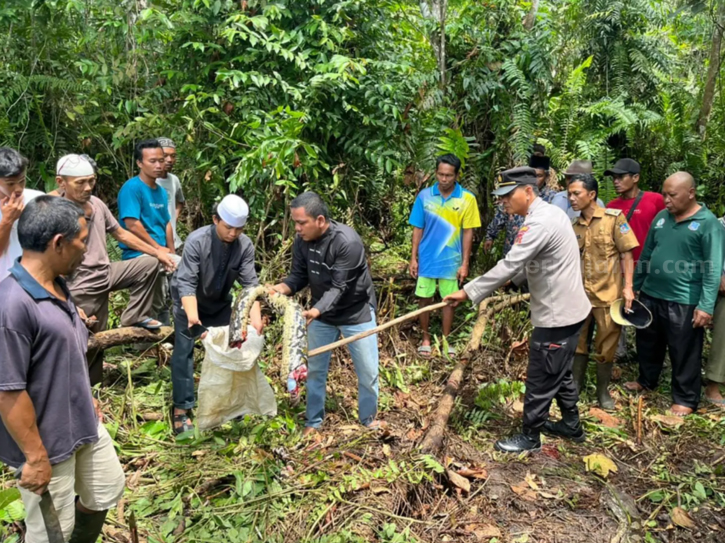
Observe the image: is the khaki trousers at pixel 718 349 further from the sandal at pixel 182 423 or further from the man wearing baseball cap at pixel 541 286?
the sandal at pixel 182 423

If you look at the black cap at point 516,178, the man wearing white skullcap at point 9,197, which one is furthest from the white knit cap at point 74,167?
the black cap at point 516,178

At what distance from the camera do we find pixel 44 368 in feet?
7.50

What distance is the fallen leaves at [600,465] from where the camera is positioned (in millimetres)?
3932

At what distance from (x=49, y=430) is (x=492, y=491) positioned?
9.06 feet

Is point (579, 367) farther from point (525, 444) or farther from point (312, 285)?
point (312, 285)

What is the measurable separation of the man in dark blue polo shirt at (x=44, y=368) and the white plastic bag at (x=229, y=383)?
48.5 inches

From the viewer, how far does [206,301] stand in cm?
420

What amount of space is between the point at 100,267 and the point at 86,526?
7.18 feet

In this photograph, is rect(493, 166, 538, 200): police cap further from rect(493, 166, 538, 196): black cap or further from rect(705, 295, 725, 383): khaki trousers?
rect(705, 295, 725, 383): khaki trousers

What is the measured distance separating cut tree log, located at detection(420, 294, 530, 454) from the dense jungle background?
14 centimetres

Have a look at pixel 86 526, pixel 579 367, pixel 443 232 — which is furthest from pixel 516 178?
pixel 86 526

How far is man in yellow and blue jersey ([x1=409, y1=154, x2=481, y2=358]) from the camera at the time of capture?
571cm

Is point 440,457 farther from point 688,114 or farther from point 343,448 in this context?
point 688,114

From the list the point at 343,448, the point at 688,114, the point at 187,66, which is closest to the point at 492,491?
the point at 343,448
